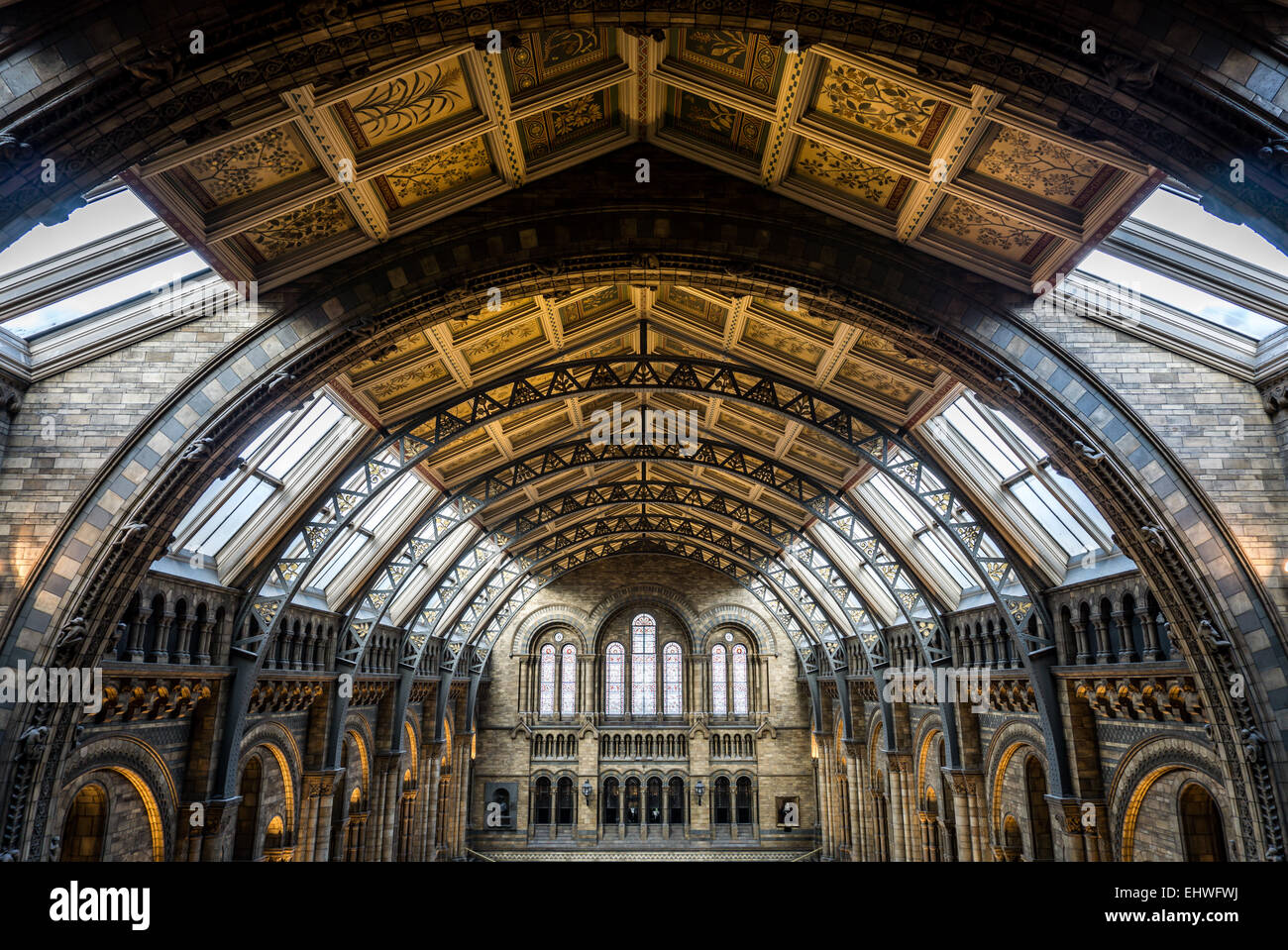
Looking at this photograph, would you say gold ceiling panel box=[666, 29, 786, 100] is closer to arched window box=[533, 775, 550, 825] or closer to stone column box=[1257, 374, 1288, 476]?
stone column box=[1257, 374, 1288, 476]

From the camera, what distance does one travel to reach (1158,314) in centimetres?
1135

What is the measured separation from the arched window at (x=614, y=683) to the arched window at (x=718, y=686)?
4.64 meters

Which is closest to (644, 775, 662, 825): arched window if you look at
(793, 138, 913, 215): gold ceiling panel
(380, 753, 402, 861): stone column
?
(380, 753, 402, 861): stone column

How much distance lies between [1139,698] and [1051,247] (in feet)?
28.1

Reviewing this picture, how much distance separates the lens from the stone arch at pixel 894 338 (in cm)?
1080

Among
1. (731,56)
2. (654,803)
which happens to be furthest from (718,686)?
(731,56)

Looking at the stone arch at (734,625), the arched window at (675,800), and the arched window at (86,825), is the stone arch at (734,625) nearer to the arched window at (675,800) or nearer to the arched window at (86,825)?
the arched window at (675,800)

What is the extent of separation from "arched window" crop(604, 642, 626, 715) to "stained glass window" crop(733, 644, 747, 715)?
578 centimetres

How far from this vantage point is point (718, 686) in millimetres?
42750

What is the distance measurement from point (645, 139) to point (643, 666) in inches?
1361

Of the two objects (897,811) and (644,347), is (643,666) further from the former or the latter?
(644,347)

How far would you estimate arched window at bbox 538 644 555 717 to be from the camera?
139 feet

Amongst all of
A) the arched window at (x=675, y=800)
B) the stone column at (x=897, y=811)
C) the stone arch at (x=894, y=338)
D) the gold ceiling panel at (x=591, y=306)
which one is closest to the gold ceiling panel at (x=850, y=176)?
the stone arch at (x=894, y=338)
